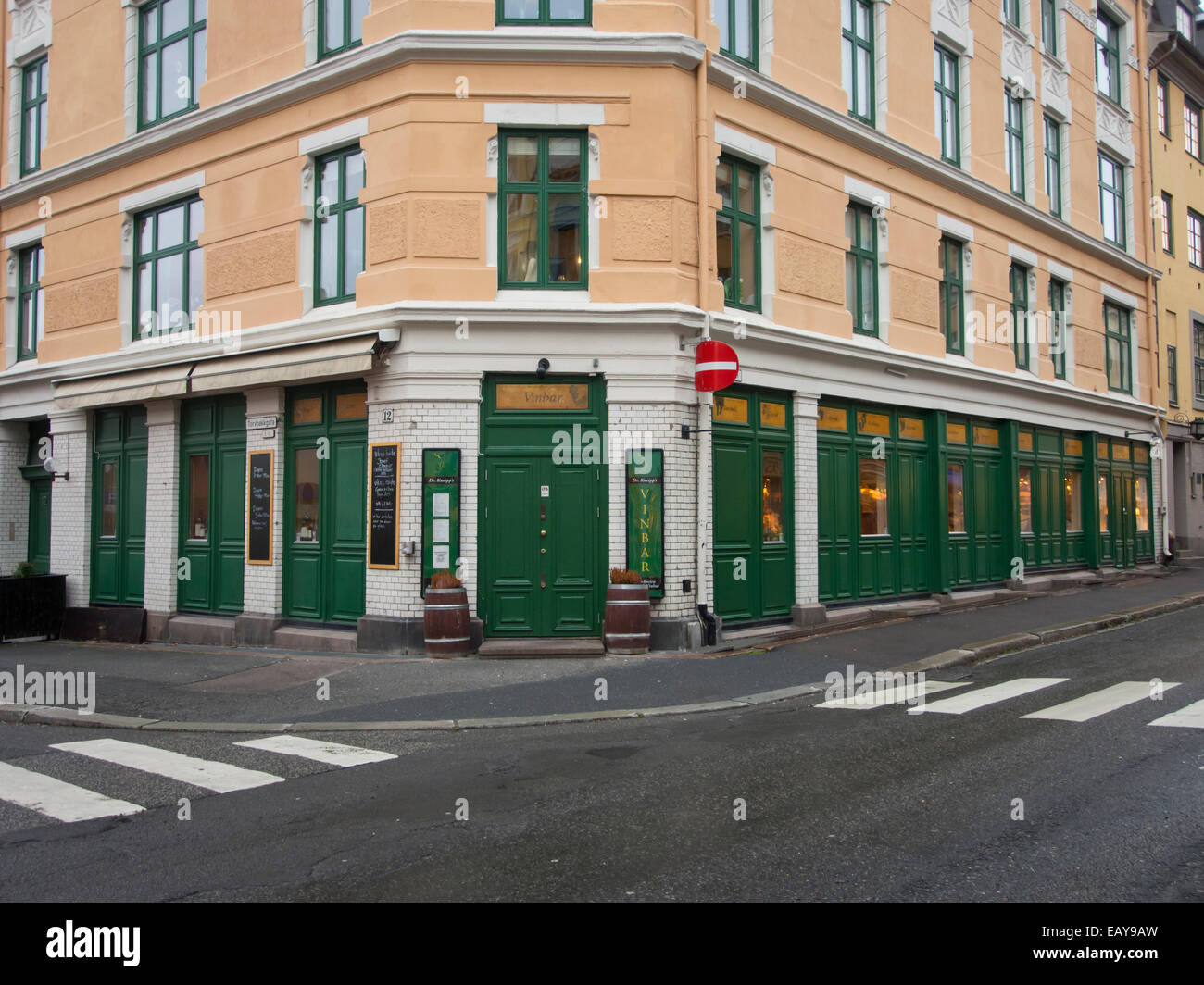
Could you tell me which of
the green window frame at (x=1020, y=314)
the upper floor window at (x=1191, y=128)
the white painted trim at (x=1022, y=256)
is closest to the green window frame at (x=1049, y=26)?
the white painted trim at (x=1022, y=256)

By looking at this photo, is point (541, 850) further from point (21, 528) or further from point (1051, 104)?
point (1051, 104)

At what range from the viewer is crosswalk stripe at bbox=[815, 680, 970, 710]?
9.48 meters

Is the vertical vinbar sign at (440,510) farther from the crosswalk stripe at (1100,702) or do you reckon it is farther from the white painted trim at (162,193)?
the crosswalk stripe at (1100,702)

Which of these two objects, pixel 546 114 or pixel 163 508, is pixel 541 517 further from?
pixel 163 508

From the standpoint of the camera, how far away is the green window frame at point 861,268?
16.0m

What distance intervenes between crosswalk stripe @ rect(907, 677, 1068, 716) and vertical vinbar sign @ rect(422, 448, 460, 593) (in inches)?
236

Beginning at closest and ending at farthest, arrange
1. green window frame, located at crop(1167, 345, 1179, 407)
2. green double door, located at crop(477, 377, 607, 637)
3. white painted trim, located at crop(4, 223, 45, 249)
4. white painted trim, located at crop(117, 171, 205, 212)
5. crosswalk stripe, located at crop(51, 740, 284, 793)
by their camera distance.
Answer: crosswalk stripe, located at crop(51, 740, 284, 793), green double door, located at crop(477, 377, 607, 637), white painted trim, located at crop(117, 171, 205, 212), white painted trim, located at crop(4, 223, 45, 249), green window frame, located at crop(1167, 345, 1179, 407)

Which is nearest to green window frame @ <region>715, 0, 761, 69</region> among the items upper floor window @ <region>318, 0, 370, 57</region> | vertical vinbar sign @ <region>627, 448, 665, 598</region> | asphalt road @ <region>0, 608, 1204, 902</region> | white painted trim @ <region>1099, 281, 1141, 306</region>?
upper floor window @ <region>318, 0, 370, 57</region>

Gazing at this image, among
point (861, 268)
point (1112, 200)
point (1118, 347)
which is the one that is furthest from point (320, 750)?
point (1112, 200)

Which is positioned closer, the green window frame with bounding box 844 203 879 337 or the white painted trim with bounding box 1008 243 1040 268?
the green window frame with bounding box 844 203 879 337

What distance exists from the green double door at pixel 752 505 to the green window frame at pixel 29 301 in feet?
43.5

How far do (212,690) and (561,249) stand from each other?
6.87m

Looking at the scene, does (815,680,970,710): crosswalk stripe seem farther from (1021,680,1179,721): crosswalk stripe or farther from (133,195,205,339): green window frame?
(133,195,205,339): green window frame
